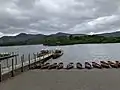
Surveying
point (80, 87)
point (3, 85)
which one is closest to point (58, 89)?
point (80, 87)

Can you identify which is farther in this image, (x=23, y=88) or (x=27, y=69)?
(x=27, y=69)

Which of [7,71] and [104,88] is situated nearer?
[104,88]

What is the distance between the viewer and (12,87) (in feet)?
70.4

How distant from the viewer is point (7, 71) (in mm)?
27750

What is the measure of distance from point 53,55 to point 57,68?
32.4 metres

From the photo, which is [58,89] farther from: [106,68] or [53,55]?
[53,55]

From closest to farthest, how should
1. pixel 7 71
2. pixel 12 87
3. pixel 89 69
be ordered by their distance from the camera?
1. pixel 12 87
2. pixel 7 71
3. pixel 89 69

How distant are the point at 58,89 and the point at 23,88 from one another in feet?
10.4

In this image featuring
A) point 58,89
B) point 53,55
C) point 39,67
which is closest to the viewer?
point 58,89

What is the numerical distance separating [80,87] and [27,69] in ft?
51.4

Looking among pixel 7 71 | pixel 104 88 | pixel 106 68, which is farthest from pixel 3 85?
pixel 106 68

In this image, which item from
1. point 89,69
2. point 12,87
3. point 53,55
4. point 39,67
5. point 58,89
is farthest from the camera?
point 53,55

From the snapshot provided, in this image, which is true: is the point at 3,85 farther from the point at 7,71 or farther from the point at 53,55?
the point at 53,55

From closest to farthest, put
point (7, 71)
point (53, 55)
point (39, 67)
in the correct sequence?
point (7, 71) → point (39, 67) → point (53, 55)
